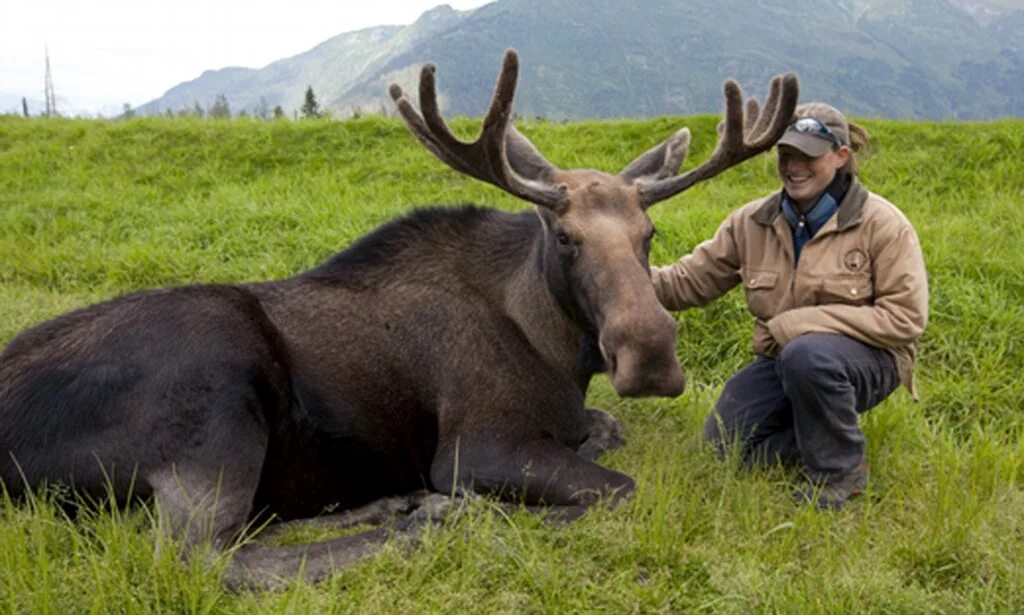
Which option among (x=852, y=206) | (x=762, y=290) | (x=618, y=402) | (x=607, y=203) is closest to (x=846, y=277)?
(x=852, y=206)

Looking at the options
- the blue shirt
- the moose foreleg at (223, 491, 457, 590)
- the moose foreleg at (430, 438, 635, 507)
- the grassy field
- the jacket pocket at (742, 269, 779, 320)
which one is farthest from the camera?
the jacket pocket at (742, 269, 779, 320)

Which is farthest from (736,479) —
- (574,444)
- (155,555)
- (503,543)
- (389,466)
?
(155,555)

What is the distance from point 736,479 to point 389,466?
1707 mm

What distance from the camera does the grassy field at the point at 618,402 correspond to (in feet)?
10.5

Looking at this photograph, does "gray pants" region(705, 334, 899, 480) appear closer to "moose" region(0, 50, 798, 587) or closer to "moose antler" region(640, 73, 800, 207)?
"moose" region(0, 50, 798, 587)

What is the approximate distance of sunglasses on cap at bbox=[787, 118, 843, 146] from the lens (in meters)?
4.44

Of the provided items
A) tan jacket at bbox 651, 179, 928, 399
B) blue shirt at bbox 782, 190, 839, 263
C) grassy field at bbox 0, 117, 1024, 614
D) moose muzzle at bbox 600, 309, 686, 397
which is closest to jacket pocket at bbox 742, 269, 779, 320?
tan jacket at bbox 651, 179, 928, 399

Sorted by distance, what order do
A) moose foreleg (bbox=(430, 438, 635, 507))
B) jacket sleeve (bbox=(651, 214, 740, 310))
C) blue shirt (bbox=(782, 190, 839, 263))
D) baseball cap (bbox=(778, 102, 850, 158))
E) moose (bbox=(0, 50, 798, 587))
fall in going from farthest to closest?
jacket sleeve (bbox=(651, 214, 740, 310)) < blue shirt (bbox=(782, 190, 839, 263)) < baseball cap (bbox=(778, 102, 850, 158)) < moose foreleg (bbox=(430, 438, 635, 507)) < moose (bbox=(0, 50, 798, 587))

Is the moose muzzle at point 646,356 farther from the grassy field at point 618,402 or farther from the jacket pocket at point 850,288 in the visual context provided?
the jacket pocket at point 850,288

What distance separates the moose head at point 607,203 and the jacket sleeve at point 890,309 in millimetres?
826

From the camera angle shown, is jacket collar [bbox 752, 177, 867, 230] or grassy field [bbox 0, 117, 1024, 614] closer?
grassy field [bbox 0, 117, 1024, 614]

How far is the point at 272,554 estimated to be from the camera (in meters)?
3.57

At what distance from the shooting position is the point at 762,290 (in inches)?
191

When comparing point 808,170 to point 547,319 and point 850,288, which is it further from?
point 547,319
